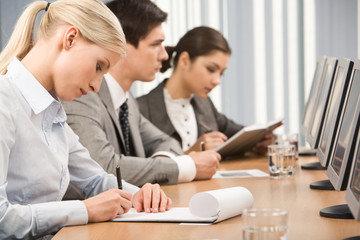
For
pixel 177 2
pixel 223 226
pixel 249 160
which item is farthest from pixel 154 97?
pixel 223 226

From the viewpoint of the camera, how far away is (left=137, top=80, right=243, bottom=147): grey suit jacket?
10.8ft

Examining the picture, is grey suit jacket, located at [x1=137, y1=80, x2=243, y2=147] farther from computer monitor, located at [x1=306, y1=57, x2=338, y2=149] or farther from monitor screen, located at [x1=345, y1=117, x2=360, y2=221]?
monitor screen, located at [x1=345, y1=117, x2=360, y2=221]

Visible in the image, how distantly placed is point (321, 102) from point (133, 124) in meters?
0.82

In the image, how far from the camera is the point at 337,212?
139 centimetres

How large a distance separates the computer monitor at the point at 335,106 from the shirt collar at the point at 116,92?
0.88 meters

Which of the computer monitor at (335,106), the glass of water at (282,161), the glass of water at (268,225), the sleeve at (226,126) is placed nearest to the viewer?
the glass of water at (268,225)

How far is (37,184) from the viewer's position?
4.73ft

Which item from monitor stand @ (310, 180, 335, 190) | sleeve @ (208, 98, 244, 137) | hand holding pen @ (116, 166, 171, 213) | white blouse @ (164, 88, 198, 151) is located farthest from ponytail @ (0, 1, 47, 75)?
sleeve @ (208, 98, 244, 137)

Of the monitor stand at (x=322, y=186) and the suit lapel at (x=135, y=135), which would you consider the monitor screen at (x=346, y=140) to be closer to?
the monitor stand at (x=322, y=186)

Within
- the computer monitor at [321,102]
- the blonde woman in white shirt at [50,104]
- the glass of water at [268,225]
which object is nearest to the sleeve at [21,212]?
the blonde woman in white shirt at [50,104]

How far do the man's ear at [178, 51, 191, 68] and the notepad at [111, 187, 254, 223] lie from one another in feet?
6.75

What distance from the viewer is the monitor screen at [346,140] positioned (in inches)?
49.8

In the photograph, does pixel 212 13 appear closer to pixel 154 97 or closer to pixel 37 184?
pixel 154 97

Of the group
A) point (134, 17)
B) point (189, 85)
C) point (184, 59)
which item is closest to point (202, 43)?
point (184, 59)
